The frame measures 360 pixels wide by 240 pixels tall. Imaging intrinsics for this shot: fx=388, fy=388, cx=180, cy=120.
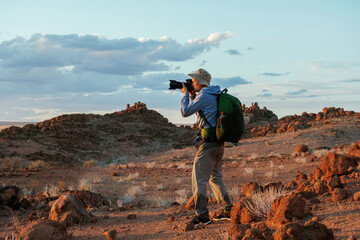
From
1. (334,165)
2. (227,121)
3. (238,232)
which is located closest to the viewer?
(238,232)

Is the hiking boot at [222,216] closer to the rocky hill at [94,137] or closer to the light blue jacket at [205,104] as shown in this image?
the light blue jacket at [205,104]

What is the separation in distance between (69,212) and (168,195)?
4.75m

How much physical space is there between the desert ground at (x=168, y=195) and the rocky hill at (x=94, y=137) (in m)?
7.28

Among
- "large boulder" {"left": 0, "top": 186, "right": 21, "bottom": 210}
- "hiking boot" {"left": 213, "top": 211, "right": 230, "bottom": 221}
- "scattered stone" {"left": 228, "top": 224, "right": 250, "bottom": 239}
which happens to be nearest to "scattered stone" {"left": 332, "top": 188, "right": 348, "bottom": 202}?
"hiking boot" {"left": 213, "top": 211, "right": 230, "bottom": 221}

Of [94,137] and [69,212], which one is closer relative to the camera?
[69,212]

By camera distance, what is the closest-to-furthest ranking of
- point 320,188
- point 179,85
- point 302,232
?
point 302,232 < point 179,85 < point 320,188

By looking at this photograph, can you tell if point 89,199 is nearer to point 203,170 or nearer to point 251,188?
point 251,188

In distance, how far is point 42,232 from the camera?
5.41 metres

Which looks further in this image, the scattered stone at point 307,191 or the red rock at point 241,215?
the scattered stone at point 307,191

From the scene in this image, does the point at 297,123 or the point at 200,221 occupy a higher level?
the point at 297,123

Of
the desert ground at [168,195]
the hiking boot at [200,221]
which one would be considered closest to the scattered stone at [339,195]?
the desert ground at [168,195]

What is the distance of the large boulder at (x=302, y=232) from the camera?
12.8 feet

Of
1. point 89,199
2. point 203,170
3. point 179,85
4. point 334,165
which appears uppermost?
point 179,85

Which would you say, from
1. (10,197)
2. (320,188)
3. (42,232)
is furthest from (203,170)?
(10,197)
